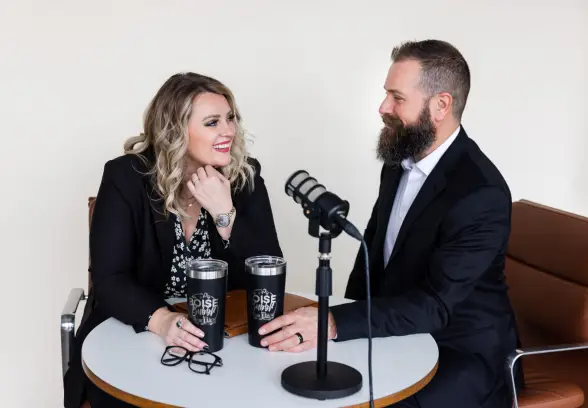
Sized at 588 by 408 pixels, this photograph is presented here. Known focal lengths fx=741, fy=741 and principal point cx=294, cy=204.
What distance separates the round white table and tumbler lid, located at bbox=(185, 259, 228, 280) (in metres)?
0.20

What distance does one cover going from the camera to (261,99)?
3.24 meters

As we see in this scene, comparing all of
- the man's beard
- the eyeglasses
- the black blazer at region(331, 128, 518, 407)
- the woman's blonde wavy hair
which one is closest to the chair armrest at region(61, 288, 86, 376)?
the woman's blonde wavy hair

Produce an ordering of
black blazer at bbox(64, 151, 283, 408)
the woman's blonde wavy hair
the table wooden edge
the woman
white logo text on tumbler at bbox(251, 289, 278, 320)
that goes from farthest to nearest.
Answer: the woman's blonde wavy hair, the woman, black blazer at bbox(64, 151, 283, 408), white logo text on tumbler at bbox(251, 289, 278, 320), the table wooden edge

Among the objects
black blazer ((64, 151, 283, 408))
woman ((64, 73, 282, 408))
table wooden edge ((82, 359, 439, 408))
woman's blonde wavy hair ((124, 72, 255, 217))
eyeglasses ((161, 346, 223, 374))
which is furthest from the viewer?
woman's blonde wavy hair ((124, 72, 255, 217))

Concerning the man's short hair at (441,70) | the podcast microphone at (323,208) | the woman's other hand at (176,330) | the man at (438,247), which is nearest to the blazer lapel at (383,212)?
the man at (438,247)

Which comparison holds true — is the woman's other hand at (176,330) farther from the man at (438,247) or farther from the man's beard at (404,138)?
the man's beard at (404,138)

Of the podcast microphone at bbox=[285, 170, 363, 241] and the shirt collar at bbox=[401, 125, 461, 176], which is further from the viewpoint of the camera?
the shirt collar at bbox=[401, 125, 461, 176]

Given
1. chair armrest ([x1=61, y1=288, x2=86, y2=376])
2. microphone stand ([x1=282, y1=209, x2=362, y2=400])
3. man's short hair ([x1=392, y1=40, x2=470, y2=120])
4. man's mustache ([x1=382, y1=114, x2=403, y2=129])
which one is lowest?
chair armrest ([x1=61, y1=288, x2=86, y2=376])

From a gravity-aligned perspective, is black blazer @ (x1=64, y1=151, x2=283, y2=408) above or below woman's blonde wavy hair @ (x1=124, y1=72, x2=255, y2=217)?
below

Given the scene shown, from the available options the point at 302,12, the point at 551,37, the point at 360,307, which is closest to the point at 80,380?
the point at 360,307

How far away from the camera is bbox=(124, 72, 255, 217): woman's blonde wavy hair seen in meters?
2.35

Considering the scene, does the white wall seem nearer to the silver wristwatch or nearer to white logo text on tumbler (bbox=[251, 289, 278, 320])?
the silver wristwatch

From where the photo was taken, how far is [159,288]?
2336 mm

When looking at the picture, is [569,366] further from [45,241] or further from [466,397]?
[45,241]
